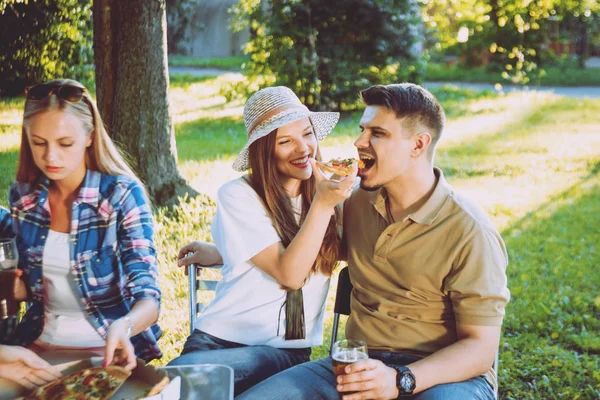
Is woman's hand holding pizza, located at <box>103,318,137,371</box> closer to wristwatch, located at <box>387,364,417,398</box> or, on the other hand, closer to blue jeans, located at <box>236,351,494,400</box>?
blue jeans, located at <box>236,351,494,400</box>

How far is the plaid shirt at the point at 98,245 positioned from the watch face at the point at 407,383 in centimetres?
111

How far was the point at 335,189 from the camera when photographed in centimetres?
279

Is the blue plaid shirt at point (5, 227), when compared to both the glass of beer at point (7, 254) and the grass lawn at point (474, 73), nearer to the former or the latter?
the glass of beer at point (7, 254)

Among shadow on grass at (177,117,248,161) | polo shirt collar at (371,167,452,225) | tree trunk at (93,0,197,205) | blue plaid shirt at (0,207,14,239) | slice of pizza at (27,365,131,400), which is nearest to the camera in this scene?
slice of pizza at (27,365,131,400)

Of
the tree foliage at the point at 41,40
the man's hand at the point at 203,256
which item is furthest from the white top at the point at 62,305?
the tree foliage at the point at 41,40

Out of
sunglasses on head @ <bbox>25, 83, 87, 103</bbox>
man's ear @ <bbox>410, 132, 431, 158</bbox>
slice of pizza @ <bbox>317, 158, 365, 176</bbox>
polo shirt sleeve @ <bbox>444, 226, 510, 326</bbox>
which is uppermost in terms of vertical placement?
sunglasses on head @ <bbox>25, 83, 87, 103</bbox>

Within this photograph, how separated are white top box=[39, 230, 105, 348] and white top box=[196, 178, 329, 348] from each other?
0.48 meters

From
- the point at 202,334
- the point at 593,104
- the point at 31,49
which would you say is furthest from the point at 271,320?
the point at 593,104

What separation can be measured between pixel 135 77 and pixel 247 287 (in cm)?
384

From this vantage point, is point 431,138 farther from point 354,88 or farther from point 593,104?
point 593,104

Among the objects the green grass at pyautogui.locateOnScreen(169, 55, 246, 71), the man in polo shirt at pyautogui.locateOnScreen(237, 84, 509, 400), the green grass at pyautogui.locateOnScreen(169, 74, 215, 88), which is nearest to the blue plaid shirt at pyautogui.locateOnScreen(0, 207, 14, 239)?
the man in polo shirt at pyautogui.locateOnScreen(237, 84, 509, 400)

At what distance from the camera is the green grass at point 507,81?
20.0 m

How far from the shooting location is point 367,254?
10.0 feet

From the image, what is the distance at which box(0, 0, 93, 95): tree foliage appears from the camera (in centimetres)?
647
